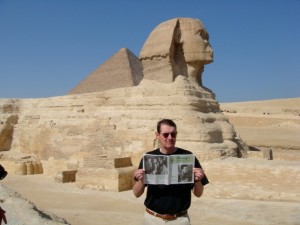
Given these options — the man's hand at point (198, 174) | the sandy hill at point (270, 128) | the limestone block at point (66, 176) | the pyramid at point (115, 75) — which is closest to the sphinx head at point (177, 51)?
the limestone block at point (66, 176)

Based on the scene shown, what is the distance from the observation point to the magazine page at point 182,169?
3033 millimetres

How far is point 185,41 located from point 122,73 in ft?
22.6

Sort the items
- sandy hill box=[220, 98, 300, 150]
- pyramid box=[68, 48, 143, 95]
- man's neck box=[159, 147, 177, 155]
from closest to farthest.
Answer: man's neck box=[159, 147, 177, 155] < pyramid box=[68, 48, 143, 95] < sandy hill box=[220, 98, 300, 150]

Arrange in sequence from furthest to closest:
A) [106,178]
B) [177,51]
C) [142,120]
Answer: [177,51], [142,120], [106,178]

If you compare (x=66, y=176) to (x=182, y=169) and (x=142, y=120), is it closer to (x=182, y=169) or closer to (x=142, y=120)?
(x=142, y=120)

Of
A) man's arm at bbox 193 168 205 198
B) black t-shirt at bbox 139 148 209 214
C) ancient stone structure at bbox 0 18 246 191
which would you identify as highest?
ancient stone structure at bbox 0 18 246 191

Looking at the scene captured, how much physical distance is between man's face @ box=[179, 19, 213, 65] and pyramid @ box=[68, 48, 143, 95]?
5811 mm

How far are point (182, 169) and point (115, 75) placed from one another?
15.5 m

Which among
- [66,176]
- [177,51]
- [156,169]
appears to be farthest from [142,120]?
[156,169]

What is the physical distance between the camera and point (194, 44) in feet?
37.5

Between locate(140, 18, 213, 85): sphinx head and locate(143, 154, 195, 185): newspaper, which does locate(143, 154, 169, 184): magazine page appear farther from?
locate(140, 18, 213, 85): sphinx head

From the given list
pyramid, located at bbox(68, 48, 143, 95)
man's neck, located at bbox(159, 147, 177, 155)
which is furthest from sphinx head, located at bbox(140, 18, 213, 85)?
man's neck, located at bbox(159, 147, 177, 155)

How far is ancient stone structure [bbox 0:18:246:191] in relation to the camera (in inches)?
415

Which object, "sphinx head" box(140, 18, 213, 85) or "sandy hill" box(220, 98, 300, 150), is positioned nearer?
"sphinx head" box(140, 18, 213, 85)
